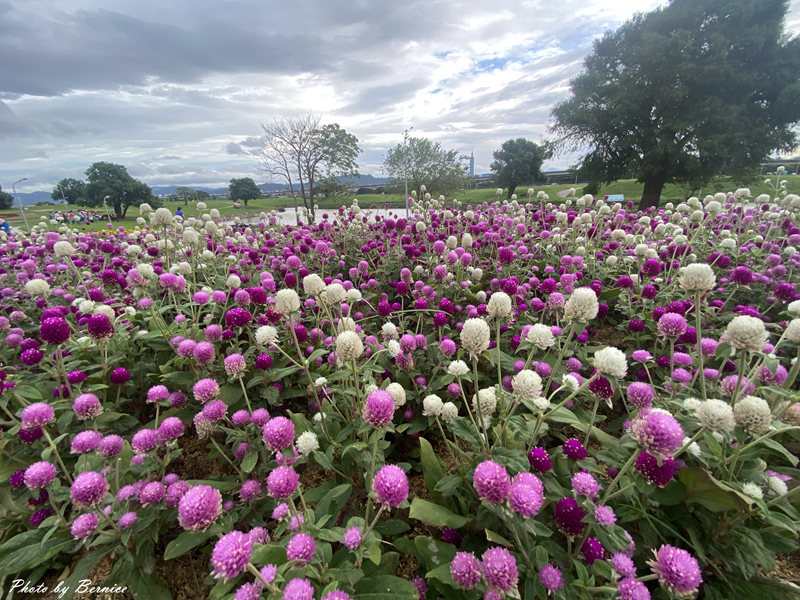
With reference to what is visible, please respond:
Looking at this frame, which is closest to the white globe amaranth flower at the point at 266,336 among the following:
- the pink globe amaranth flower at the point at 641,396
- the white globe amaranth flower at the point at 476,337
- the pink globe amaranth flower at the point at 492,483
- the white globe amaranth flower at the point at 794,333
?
the white globe amaranth flower at the point at 476,337

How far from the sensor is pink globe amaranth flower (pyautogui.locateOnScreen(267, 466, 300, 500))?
1.50 meters

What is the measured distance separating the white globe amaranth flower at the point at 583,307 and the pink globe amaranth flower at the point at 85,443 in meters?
2.74

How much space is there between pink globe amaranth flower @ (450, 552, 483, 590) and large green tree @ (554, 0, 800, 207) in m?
26.9

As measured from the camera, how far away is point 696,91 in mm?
20766

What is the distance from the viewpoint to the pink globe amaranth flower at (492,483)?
1.42m

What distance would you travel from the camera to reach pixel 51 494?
182cm

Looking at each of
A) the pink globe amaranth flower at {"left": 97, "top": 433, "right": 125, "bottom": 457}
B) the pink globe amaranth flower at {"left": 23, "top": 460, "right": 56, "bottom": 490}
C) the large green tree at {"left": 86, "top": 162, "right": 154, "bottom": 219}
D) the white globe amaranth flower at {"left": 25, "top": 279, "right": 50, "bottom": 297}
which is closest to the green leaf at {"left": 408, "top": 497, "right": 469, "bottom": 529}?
the pink globe amaranth flower at {"left": 97, "top": 433, "right": 125, "bottom": 457}

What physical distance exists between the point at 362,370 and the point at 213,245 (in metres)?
4.89

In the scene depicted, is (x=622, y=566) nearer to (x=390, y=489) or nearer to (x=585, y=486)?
(x=585, y=486)

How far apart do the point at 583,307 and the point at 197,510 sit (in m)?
2.05

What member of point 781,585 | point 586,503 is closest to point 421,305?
point 586,503

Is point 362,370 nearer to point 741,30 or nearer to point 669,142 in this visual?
point 669,142

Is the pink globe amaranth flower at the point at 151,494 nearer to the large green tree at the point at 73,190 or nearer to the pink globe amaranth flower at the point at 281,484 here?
the pink globe amaranth flower at the point at 281,484

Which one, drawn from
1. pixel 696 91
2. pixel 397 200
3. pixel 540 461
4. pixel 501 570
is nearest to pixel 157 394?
pixel 501 570
